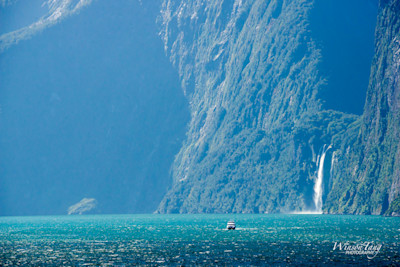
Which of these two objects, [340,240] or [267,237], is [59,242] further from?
[340,240]

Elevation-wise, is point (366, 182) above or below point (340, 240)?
above

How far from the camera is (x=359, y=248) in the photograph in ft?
233

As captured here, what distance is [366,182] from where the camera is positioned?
646ft

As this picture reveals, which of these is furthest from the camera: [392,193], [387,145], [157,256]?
[387,145]

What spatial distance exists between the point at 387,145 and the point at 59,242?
12810 cm

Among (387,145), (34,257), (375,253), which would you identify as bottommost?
(375,253)

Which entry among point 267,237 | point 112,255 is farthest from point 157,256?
point 267,237

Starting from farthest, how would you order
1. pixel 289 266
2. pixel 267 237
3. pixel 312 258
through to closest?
pixel 267 237 → pixel 312 258 → pixel 289 266

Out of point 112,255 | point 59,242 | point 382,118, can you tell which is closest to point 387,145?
point 382,118

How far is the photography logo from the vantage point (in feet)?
217

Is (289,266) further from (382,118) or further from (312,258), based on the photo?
(382,118)

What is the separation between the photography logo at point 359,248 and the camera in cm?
6626

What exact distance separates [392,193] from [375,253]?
393ft

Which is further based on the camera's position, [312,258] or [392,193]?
[392,193]
